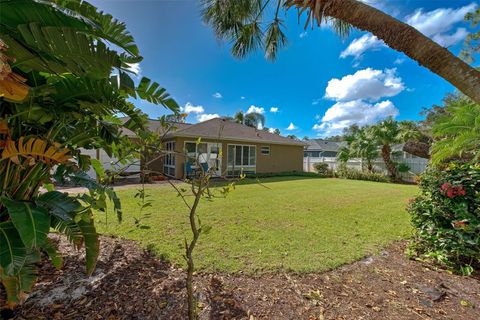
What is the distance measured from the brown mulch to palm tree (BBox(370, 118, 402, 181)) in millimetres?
16154

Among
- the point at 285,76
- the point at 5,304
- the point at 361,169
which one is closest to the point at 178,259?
the point at 5,304

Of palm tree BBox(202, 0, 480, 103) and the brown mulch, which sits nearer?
palm tree BBox(202, 0, 480, 103)

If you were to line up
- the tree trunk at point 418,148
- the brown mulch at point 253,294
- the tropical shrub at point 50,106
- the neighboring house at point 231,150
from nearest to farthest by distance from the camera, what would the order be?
the tropical shrub at point 50,106 → the brown mulch at point 253,294 → the tree trunk at point 418,148 → the neighboring house at point 231,150

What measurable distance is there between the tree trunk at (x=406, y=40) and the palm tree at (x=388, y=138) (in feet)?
55.9

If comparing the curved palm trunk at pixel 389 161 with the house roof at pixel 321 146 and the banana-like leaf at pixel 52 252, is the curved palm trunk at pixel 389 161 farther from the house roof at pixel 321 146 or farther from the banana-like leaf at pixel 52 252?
the house roof at pixel 321 146

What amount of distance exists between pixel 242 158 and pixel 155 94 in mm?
15007

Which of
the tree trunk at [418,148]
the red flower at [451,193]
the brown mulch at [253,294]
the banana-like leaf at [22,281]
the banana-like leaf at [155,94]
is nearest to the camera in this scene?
the banana-like leaf at [22,281]

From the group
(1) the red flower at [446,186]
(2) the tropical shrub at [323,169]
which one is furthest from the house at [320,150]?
(1) the red flower at [446,186]

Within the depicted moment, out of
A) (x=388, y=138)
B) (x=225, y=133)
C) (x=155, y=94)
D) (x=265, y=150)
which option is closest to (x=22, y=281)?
(x=155, y=94)

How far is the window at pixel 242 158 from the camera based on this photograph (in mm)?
16984

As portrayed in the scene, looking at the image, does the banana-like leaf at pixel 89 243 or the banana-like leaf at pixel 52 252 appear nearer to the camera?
the banana-like leaf at pixel 52 252

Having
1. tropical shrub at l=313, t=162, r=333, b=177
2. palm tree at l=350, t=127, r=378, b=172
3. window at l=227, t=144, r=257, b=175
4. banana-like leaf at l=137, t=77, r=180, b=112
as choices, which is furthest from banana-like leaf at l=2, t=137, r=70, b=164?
tropical shrub at l=313, t=162, r=333, b=177

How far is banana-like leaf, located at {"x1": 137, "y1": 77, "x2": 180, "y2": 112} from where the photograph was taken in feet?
8.93

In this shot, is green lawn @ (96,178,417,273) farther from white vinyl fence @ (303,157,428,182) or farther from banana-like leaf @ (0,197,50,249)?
white vinyl fence @ (303,157,428,182)
